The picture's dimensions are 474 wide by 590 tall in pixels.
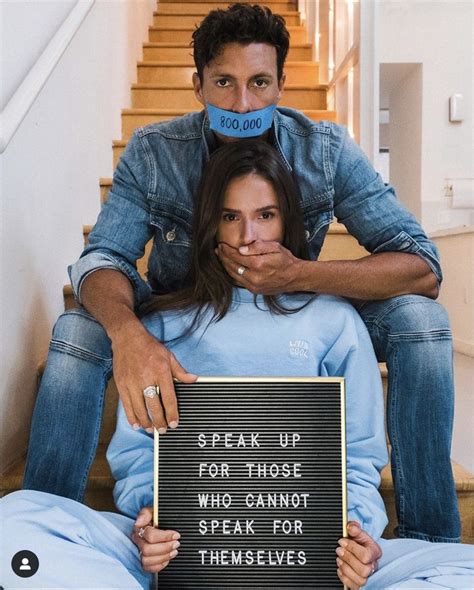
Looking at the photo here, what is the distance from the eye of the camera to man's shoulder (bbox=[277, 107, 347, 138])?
4.51ft

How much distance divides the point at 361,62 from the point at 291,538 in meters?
1.90

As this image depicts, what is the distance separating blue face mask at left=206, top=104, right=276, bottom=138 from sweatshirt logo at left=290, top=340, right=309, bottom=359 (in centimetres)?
40

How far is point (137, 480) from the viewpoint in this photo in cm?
104

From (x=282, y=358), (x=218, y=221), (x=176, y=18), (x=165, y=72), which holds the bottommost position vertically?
(x=282, y=358)

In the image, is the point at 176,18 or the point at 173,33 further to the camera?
the point at 176,18

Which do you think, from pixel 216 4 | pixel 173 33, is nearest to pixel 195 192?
pixel 173 33

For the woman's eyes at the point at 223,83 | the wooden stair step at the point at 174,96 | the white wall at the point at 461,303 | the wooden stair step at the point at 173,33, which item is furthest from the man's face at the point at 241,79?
the wooden stair step at the point at 173,33

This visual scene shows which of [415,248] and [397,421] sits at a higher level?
[415,248]

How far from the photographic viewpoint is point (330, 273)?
1.16 metres

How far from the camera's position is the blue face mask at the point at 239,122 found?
4.13 ft

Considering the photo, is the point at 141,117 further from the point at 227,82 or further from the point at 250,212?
the point at 250,212

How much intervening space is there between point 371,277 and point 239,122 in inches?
14.7

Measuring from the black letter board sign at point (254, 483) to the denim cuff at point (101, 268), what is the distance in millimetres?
332

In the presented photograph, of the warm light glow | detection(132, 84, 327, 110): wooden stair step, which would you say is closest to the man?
the warm light glow
